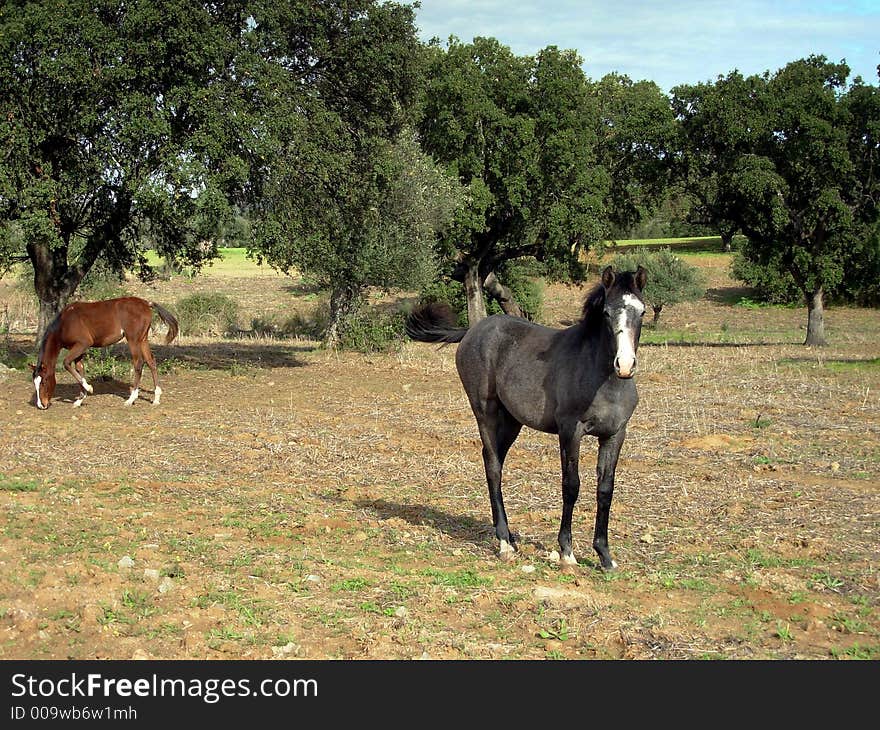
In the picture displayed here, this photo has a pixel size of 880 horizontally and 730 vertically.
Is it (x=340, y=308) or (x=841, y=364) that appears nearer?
(x=841, y=364)

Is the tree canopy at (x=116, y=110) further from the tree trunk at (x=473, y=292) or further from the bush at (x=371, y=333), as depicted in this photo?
the tree trunk at (x=473, y=292)

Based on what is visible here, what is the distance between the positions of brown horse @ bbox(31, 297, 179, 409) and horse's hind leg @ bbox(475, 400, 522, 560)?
9.82 meters

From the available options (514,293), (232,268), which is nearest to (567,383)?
(514,293)

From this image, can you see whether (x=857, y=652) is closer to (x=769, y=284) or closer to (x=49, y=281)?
(x=49, y=281)

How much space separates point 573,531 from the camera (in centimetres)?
862

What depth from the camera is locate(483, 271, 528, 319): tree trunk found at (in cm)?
3890

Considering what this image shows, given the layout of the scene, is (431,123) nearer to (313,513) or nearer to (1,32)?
(1,32)

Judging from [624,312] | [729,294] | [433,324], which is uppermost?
[624,312]

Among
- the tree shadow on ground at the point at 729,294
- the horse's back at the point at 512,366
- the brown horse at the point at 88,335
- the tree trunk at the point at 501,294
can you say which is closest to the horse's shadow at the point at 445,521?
the horse's back at the point at 512,366

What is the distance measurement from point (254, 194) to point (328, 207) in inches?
76.6

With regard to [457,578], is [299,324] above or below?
below

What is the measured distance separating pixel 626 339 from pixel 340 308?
22809 mm

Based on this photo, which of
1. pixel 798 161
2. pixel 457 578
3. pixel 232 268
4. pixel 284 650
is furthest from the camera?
pixel 232 268

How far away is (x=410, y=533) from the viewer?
8.52 m
